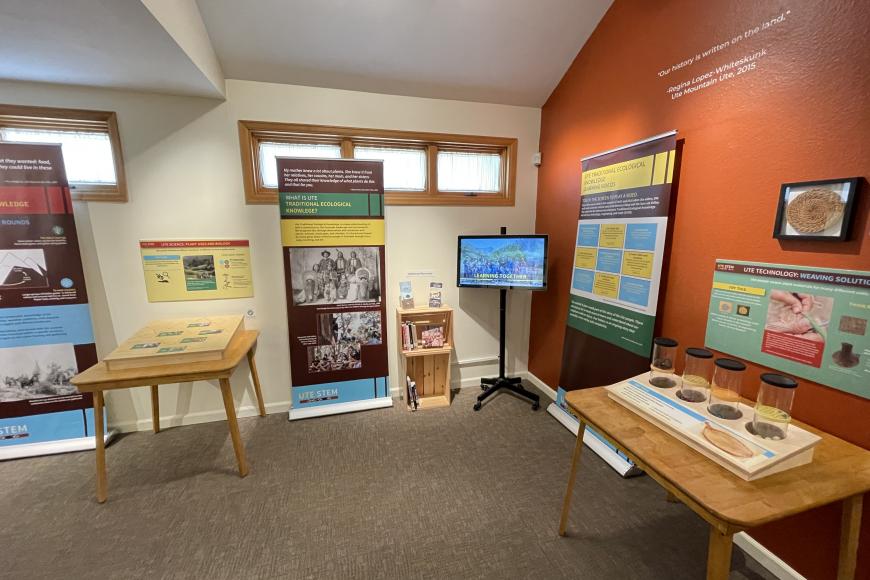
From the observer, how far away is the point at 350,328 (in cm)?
287

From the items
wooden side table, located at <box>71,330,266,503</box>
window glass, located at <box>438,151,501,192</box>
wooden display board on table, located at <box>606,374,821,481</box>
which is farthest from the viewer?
window glass, located at <box>438,151,501,192</box>

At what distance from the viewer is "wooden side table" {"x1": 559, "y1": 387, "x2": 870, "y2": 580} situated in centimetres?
93

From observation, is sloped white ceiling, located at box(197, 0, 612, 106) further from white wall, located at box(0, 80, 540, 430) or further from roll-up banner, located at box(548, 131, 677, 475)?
roll-up banner, located at box(548, 131, 677, 475)

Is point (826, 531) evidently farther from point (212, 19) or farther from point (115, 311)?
point (115, 311)

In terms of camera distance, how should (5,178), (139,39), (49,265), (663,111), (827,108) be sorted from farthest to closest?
1. (49,265)
2. (5,178)
3. (663,111)
4. (139,39)
5. (827,108)

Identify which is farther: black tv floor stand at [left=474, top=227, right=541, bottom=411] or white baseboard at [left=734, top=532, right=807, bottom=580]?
black tv floor stand at [left=474, top=227, right=541, bottom=411]

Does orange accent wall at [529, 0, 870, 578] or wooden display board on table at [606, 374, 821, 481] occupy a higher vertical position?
orange accent wall at [529, 0, 870, 578]

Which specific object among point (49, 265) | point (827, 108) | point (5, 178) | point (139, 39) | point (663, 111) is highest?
point (139, 39)

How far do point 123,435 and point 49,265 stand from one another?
1.34 m

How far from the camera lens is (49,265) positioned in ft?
7.30

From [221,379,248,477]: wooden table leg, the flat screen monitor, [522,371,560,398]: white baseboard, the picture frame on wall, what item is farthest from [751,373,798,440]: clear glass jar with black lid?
[221,379,248,477]: wooden table leg

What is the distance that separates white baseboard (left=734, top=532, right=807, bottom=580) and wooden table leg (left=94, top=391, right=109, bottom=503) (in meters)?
3.43

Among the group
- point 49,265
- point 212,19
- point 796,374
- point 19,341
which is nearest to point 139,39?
point 212,19

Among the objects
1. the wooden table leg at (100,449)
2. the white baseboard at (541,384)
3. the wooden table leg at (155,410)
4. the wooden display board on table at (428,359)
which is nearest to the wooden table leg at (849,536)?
the white baseboard at (541,384)
